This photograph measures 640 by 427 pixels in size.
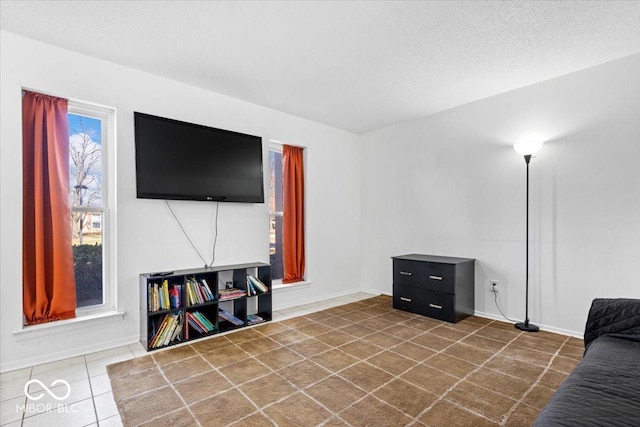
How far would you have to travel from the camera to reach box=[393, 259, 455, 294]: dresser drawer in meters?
3.51

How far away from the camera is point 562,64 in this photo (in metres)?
2.90

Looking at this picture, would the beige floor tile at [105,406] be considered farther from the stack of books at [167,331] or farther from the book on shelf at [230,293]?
the book on shelf at [230,293]

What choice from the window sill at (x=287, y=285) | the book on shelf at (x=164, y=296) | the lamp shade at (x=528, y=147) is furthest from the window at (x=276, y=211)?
the lamp shade at (x=528, y=147)

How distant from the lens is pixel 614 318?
1843 mm

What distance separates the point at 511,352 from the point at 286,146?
3.36m

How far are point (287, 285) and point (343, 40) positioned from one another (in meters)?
2.88

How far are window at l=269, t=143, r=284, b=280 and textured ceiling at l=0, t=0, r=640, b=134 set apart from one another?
1002 mm

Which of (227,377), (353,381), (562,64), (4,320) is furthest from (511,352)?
(4,320)

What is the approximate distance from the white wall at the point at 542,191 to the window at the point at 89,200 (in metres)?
3.57

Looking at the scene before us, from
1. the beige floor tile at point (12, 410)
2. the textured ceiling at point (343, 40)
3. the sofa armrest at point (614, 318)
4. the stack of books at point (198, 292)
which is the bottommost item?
the beige floor tile at point (12, 410)

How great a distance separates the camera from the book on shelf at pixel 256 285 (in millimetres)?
3516

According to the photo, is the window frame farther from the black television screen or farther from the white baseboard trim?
the white baseboard trim

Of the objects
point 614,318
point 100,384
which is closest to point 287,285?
point 100,384

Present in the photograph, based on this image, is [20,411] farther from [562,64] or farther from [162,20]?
[562,64]
